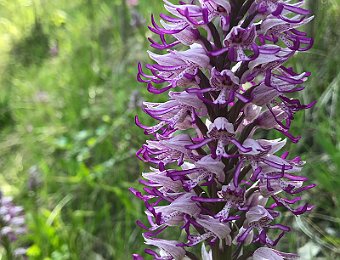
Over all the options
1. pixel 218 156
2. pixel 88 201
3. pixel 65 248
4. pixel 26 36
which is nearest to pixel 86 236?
pixel 65 248

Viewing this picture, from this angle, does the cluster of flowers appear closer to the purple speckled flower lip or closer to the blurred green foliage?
the blurred green foliage

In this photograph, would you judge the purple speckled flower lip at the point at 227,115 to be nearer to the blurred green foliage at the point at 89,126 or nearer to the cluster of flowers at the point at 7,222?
the blurred green foliage at the point at 89,126

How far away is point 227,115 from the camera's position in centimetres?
114

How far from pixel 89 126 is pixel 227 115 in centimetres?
297

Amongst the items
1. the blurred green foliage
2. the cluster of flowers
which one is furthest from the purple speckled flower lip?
the cluster of flowers

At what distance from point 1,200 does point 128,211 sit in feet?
2.33

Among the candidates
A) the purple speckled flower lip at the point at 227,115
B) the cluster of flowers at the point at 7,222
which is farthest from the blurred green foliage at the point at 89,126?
the purple speckled flower lip at the point at 227,115

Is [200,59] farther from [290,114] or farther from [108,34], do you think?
[108,34]

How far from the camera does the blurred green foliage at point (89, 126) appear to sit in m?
2.51

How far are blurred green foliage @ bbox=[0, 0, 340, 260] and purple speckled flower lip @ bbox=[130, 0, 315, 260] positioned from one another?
3.18 feet

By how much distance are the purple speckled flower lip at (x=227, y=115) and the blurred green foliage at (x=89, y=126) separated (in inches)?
38.2

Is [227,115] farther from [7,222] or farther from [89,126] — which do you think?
[89,126]

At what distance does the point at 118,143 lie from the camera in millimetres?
3439

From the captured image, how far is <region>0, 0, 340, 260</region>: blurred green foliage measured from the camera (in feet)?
8.25
